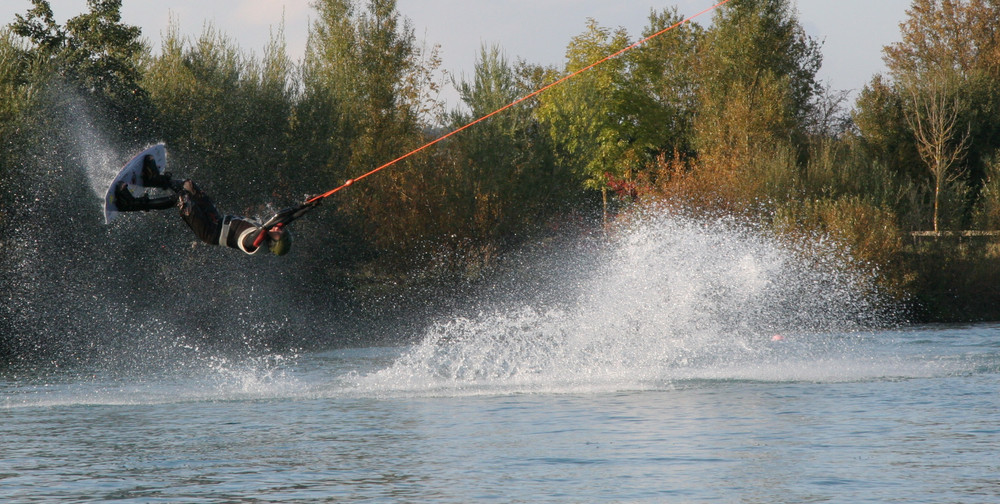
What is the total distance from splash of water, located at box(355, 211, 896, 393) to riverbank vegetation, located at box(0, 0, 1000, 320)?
3.67m

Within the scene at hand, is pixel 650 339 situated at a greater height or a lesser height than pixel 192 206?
lesser

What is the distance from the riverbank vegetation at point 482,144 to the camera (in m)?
26.7

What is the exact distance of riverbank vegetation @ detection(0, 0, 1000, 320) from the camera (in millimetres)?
26688

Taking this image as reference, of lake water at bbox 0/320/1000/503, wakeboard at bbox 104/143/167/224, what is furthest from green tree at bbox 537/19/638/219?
wakeboard at bbox 104/143/167/224

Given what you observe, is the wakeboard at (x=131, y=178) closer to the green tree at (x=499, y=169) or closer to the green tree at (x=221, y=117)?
the green tree at (x=221, y=117)

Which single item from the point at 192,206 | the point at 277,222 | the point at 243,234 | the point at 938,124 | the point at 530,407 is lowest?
the point at 530,407

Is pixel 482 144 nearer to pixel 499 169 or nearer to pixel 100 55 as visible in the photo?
pixel 499 169

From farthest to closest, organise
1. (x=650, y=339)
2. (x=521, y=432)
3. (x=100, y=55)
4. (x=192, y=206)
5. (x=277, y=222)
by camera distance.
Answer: (x=100, y=55) < (x=650, y=339) < (x=521, y=432) < (x=192, y=206) < (x=277, y=222)

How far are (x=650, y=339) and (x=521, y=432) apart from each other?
7.59 metres

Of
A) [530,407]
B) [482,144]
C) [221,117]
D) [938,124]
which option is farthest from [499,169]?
[530,407]

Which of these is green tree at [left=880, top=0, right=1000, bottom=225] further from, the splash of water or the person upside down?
the person upside down

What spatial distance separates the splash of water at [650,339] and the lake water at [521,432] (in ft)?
0.44

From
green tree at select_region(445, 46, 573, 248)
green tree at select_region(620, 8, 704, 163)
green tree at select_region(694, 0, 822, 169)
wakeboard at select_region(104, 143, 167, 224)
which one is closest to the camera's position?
wakeboard at select_region(104, 143, 167, 224)

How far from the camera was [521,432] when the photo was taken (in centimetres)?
1277
